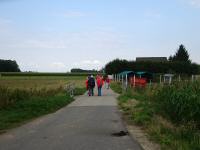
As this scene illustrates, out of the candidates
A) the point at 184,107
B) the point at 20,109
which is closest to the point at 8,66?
the point at 20,109

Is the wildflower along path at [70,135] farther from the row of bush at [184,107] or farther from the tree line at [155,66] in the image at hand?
the tree line at [155,66]

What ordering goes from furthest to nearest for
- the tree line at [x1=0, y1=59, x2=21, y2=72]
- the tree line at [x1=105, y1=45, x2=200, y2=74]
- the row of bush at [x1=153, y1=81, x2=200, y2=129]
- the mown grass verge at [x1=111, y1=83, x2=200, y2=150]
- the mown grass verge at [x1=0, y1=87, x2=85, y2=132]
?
the tree line at [x1=0, y1=59, x2=21, y2=72], the tree line at [x1=105, y1=45, x2=200, y2=74], the mown grass verge at [x1=0, y1=87, x2=85, y2=132], the row of bush at [x1=153, y1=81, x2=200, y2=129], the mown grass verge at [x1=111, y1=83, x2=200, y2=150]

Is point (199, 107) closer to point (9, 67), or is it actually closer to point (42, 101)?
point (42, 101)

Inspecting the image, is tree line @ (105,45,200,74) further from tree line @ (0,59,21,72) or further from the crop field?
tree line @ (0,59,21,72)

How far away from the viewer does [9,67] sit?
170m

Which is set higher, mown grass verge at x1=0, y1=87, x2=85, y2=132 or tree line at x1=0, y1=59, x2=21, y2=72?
tree line at x1=0, y1=59, x2=21, y2=72

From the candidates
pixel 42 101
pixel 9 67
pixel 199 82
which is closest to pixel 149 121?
pixel 199 82

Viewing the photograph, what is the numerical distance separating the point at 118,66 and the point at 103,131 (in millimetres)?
105338

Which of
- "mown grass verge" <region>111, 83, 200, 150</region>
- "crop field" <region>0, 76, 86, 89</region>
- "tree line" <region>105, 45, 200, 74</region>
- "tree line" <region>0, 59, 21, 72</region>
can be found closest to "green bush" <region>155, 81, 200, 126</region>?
"mown grass verge" <region>111, 83, 200, 150</region>

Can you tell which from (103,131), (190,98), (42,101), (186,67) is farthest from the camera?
(186,67)

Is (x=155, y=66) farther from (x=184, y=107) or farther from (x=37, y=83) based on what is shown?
(x=184, y=107)

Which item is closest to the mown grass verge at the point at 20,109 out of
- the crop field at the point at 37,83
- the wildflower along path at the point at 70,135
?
the wildflower along path at the point at 70,135

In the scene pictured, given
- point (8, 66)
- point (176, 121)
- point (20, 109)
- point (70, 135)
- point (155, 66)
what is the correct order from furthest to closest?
A: point (8, 66) → point (155, 66) → point (20, 109) → point (176, 121) → point (70, 135)

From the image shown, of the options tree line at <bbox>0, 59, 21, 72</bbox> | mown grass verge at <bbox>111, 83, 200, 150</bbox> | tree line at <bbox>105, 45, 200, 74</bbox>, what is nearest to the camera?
mown grass verge at <bbox>111, 83, 200, 150</bbox>
